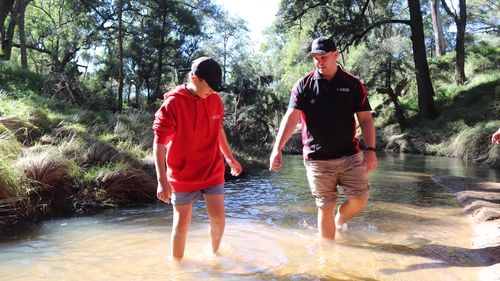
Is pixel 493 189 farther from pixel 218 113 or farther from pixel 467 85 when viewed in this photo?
pixel 467 85

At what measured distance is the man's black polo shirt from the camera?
156 inches

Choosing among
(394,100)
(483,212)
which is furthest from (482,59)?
(483,212)

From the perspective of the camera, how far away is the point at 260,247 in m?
4.20

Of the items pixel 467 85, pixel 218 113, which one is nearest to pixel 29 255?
pixel 218 113

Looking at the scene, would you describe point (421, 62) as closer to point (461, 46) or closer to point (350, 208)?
point (461, 46)

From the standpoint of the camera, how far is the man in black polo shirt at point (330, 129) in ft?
13.0

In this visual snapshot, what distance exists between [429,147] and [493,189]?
11.4 metres

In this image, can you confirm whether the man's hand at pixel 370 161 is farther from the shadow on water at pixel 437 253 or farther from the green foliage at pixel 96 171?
the green foliage at pixel 96 171

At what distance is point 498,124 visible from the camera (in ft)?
47.5

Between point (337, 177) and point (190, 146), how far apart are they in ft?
4.83

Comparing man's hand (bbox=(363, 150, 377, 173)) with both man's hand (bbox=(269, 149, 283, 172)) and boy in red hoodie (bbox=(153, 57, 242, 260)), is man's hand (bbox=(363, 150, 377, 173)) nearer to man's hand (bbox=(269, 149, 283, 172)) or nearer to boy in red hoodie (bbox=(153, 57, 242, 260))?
man's hand (bbox=(269, 149, 283, 172))

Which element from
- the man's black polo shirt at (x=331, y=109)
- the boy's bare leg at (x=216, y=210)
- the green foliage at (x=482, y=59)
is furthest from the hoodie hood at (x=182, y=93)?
the green foliage at (x=482, y=59)

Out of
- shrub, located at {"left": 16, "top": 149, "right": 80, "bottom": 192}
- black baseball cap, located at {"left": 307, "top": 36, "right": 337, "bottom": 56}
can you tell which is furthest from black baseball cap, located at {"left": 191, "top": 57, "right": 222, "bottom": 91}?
shrub, located at {"left": 16, "top": 149, "right": 80, "bottom": 192}

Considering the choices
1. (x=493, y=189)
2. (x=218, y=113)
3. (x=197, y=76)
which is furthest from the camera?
(x=493, y=189)
